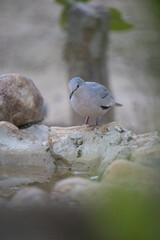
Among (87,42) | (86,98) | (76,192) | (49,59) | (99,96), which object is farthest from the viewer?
(49,59)

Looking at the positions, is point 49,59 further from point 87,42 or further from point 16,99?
point 16,99

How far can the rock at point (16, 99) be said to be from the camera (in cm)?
424

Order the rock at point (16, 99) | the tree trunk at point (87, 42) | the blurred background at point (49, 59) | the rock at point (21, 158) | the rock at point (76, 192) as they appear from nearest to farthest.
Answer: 1. the rock at point (76, 192)
2. the rock at point (21, 158)
3. the rock at point (16, 99)
4. the tree trunk at point (87, 42)
5. the blurred background at point (49, 59)

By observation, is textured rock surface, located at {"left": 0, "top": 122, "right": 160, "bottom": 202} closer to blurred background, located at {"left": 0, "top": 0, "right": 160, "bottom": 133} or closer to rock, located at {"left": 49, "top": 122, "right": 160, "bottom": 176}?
rock, located at {"left": 49, "top": 122, "right": 160, "bottom": 176}

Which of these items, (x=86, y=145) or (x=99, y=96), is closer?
(x=86, y=145)

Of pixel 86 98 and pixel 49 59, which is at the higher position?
pixel 86 98

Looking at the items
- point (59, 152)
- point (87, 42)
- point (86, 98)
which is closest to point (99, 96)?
point (86, 98)

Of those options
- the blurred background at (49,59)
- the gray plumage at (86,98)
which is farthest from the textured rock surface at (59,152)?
the blurred background at (49,59)

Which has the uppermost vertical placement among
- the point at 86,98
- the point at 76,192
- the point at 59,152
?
the point at 76,192

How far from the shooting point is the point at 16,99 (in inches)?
168

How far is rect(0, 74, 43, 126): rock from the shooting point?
4.24 meters

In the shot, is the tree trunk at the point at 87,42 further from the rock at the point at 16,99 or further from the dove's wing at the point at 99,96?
the dove's wing at the point at 99,96

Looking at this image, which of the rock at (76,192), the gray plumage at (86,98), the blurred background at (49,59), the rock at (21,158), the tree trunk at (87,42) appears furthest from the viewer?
the blurred background at (49,59)

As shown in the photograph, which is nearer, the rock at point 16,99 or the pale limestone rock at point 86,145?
the pale limestone rock at point 86,145
